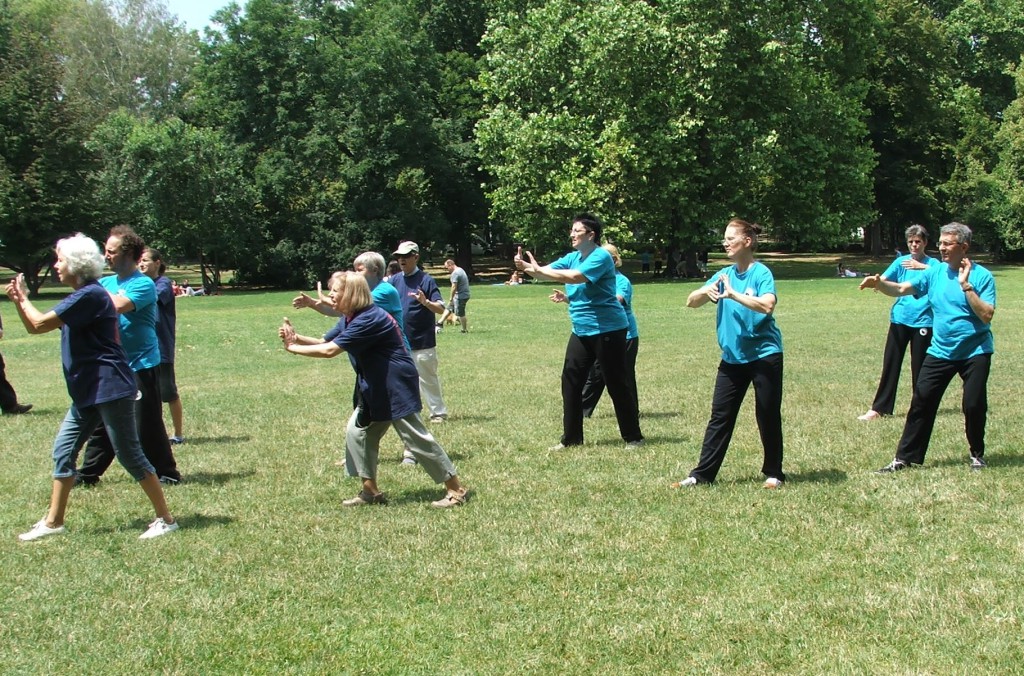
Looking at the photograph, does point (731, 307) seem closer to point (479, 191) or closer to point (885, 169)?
point (479, 191)

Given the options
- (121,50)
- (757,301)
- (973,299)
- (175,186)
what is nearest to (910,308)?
(973,299)

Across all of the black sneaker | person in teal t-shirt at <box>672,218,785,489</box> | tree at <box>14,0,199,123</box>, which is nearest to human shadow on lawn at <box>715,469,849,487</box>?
person in teal t-shirt at <box>672,218,785,489</box>

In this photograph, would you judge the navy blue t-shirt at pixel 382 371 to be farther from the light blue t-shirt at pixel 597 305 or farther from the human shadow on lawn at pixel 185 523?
the light blue t-shirt at pixel 597 305


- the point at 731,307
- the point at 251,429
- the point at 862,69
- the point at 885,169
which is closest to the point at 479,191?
the point at 862,69

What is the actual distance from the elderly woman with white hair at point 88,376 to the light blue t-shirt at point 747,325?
4136 millimetres

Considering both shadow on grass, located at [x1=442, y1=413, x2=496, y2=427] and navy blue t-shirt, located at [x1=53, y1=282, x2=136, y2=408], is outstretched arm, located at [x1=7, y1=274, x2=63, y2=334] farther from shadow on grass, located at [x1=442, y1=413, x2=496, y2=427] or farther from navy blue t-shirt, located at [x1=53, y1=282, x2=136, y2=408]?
shadow on grass, located at [x1=442, y1=413, x2=496, y2=427]

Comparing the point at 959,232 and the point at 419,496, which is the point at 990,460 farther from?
the point at 419,496

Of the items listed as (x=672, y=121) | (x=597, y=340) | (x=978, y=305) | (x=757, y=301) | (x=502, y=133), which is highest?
(x=672, y=121)

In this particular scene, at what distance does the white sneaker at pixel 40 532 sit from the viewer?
6461 mm

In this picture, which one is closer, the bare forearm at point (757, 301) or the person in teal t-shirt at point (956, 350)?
the bare forearm at point (757, 301)

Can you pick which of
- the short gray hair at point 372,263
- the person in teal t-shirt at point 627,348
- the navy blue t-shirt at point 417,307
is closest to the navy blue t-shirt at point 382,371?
the short gray hair at point 372,263

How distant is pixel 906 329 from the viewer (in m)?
10.3

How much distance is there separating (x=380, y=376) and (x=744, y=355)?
2663mm

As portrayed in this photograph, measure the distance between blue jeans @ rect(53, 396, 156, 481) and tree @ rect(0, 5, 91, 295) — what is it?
1454 inches
